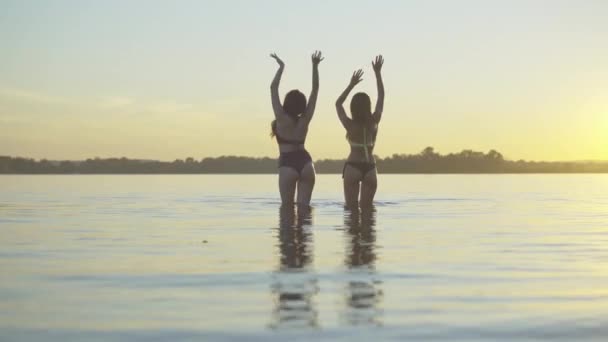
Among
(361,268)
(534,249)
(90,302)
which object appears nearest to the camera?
(90,302)

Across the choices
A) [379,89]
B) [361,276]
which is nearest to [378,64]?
[379,89]

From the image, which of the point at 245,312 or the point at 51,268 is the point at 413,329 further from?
the point at 51,268

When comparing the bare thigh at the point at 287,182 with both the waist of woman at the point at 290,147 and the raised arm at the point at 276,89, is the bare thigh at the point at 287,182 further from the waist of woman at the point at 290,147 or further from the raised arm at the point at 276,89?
the raised arm at the point at 276,89

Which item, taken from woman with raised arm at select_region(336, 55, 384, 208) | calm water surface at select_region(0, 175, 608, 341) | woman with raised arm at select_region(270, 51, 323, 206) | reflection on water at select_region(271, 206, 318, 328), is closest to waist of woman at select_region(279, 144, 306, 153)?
woman with raised arm at select_region(270, 51, 323, 206)

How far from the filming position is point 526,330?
227 inches

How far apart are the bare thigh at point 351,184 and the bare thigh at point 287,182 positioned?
126 cm

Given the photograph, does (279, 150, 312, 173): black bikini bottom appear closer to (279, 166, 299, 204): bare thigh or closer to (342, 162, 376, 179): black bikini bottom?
(279, 166, 299, 204): bare thigh

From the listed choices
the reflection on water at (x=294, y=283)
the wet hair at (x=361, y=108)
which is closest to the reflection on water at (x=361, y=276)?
the reflection on water at (x=294, y=283)

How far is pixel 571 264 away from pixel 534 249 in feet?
5.49

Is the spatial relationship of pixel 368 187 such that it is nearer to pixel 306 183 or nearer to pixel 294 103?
pixel 306 183

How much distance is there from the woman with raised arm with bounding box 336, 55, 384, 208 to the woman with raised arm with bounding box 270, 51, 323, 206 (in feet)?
2.84

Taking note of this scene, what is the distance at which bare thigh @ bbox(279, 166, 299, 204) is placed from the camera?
16141mm

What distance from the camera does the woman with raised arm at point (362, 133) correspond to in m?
16.5

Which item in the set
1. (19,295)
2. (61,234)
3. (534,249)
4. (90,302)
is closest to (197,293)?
(90,302)
